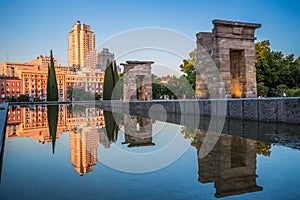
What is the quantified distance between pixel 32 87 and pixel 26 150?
243 ft

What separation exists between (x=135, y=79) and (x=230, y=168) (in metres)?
21.8

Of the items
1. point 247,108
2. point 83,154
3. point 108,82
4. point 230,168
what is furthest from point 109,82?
point 230,168

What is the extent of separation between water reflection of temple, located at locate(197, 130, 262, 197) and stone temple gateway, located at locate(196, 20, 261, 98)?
790cm

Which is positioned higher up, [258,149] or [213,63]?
[213,63]

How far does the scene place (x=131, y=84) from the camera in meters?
24.5

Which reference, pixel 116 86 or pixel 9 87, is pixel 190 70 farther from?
pixel 9 87

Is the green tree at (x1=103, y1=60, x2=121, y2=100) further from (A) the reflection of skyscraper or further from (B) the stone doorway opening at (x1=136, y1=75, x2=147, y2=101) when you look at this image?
(A) the reflection of skyscraper

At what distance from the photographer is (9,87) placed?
226ft

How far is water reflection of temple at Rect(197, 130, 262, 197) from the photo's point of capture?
2462 millimetres

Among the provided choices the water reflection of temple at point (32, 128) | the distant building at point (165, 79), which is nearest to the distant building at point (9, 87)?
the distant building at point (165, 79)

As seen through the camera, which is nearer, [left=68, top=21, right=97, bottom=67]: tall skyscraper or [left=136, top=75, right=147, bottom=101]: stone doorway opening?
[left=136, top=75, right=147, bottom=101]: stone doorway opening

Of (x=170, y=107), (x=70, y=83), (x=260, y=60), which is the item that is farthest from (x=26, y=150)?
(x=70, y=83)

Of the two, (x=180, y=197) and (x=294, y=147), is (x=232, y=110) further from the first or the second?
(x=180, y=197)

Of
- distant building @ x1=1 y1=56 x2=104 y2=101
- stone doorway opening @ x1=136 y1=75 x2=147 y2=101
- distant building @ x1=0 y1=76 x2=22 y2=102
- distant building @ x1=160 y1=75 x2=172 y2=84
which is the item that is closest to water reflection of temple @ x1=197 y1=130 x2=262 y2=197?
stone doorway opening @ x1=136 y1=75 x2=147 y2=101
